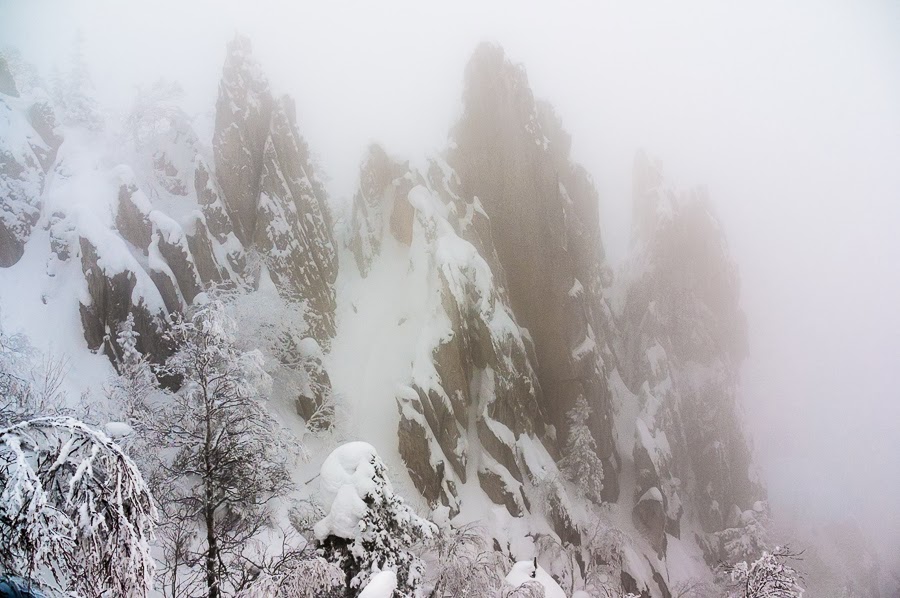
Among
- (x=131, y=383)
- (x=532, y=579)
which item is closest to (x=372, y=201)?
(x=131, y=383)

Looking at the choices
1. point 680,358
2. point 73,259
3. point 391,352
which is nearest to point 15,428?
point 73,259

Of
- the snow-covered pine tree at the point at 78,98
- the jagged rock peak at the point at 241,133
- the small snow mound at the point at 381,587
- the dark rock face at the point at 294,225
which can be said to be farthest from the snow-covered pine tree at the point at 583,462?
the snow-covered pine tree at the point at 78,98

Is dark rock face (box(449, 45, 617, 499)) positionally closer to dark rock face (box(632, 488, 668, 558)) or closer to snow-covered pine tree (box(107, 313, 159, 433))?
dark rock face (box(632, 488, 668, 558))

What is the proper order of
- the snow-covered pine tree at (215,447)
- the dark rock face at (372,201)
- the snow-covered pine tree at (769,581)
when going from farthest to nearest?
the dark rock face at (372,201) → the snow-covered pine tree at (769,581) → the snow-covered pine tree at (215,447)

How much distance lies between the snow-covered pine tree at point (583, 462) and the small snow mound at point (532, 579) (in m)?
22.8

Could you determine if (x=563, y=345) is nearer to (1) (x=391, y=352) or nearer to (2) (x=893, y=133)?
(1) (x=391, y=352)

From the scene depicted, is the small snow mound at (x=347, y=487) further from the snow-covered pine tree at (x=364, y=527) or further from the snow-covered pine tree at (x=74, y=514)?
the snow-covered pine tree at (x=74, y=514)

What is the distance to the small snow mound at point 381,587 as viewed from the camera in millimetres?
6055

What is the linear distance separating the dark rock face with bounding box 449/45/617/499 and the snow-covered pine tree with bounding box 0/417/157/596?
33.7 meters

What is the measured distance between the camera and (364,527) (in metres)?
8.53

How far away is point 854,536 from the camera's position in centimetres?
5078

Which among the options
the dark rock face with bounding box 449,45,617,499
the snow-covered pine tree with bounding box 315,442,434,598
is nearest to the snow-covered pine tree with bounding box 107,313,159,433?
the snow-covered pine tree with bounding box 315,442,434,598

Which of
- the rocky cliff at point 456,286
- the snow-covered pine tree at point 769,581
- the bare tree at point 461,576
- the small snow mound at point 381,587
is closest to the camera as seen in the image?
the small snow mound at point 381,587

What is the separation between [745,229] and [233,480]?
9089 centimetres
